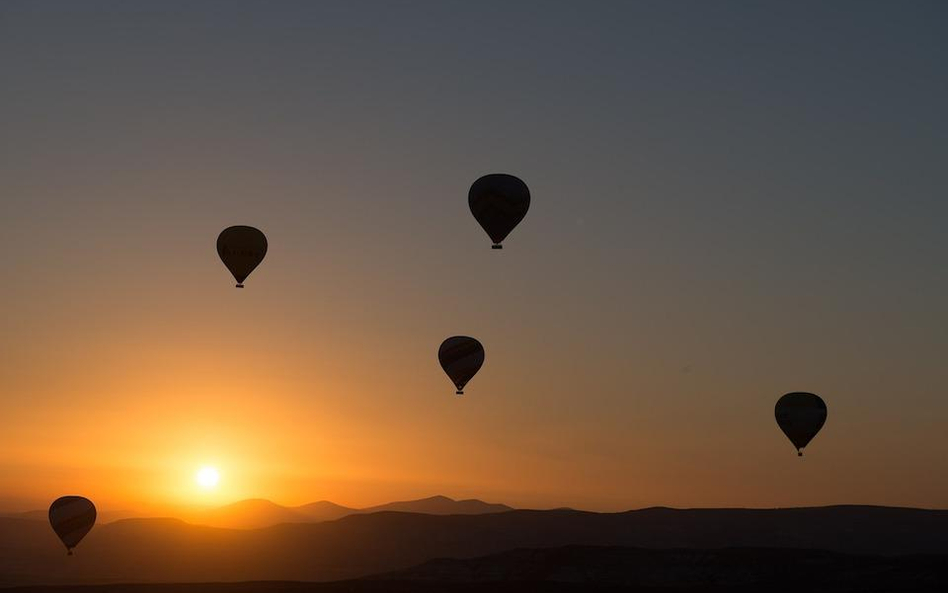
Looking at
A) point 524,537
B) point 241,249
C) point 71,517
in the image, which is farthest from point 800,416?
point 524,537

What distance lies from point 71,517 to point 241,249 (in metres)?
24.7

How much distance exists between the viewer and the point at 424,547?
18362cm

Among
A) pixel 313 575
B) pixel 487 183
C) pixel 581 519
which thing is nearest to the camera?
pixel 487 183

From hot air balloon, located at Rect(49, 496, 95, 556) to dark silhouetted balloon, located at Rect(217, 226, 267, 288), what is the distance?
74.8 ft

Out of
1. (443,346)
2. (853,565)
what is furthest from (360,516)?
(443,346)

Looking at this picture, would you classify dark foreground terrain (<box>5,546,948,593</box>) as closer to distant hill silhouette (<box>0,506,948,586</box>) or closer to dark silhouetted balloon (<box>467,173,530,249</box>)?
dark silhouetted balloon (<box>467,173,530,249</box>)

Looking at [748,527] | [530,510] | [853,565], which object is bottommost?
[853,565]

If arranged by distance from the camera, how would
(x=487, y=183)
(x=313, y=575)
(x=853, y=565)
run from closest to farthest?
(x=487, y=183) → (x=853, y=565) → (x=313, y=575)

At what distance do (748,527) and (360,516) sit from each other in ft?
197

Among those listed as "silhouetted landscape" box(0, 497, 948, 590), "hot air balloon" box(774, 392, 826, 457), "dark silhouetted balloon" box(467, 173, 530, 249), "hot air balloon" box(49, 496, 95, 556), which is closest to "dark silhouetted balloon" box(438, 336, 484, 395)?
"dark silhouetted balloon" box(467, 173, 530, 249)

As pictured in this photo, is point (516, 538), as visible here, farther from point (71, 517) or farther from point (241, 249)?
point (241, 249)

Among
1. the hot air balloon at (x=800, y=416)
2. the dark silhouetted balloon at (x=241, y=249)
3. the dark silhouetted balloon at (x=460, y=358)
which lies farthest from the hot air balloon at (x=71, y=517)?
the hot air balloon at (x=800, y=416)

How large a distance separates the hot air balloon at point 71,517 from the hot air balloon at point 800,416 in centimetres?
4388

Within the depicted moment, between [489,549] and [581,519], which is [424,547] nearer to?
[489,549]
